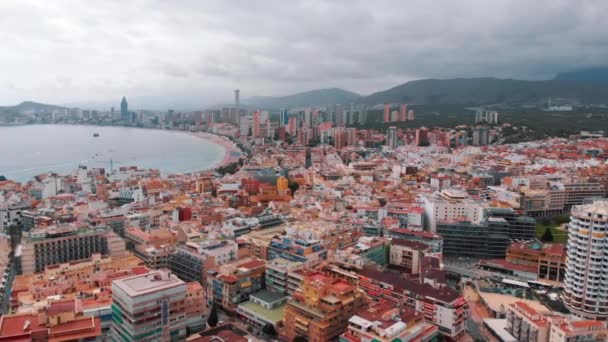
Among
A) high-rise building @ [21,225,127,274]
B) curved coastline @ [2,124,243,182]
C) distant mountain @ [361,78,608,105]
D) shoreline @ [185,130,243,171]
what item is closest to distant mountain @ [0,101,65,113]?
A: curved coastline @ [2,124,243,182]

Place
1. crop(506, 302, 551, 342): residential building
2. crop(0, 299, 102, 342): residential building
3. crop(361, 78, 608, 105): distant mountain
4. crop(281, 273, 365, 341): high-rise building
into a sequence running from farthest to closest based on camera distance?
crop(361, 78, 608, 105): distant mountain
crop(281, 273, 365, 341): high-rise building
crop(506, 302, 551, 342): residential building
crop(0, 299, 102, 342): residential building

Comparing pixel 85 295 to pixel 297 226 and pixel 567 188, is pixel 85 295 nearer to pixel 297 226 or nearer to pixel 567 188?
pixel 297 226

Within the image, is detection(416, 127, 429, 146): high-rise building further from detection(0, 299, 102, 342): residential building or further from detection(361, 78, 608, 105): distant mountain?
detection(361, 78, 608, 105): distant mountain

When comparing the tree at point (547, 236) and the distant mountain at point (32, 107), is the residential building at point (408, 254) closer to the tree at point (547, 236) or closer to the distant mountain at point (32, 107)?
the tree at point (547, 236)

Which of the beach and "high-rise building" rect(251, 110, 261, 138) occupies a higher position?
"high-rise building" rect(251, 110, 261, 138)

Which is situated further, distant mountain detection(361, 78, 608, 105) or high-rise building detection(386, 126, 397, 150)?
distant mountain detection(361, 78, 608, 105)

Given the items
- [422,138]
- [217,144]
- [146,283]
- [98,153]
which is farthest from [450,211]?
[217,144]

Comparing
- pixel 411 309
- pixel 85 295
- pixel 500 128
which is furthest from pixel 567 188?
pixel 500 128

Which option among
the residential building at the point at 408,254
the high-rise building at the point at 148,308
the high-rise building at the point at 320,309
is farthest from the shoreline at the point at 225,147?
the high-rise building at the point at 148,308

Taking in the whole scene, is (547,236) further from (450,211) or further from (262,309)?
(262,309)
